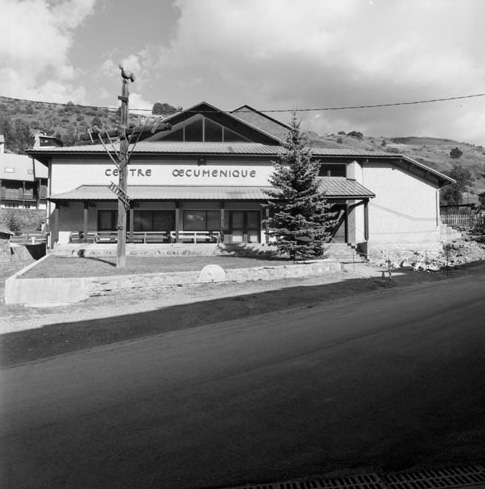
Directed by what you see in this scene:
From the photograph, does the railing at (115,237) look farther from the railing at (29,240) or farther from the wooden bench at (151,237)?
the railing at (29,240)

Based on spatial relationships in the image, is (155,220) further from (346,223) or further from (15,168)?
(15,168)

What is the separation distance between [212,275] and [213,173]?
14.5m

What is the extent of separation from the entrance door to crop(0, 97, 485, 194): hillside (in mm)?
67299

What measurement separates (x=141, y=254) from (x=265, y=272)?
9718 mm

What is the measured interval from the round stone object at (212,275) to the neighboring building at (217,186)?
10799 millimetres

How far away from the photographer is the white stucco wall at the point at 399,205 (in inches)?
1216

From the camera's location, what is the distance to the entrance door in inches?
1131

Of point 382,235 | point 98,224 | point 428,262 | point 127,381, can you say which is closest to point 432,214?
point 382,235

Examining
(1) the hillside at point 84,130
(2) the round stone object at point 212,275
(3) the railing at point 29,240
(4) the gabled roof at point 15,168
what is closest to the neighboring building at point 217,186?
(3) the railing at point 29,240

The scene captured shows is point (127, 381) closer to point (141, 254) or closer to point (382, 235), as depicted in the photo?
point (141, 254)

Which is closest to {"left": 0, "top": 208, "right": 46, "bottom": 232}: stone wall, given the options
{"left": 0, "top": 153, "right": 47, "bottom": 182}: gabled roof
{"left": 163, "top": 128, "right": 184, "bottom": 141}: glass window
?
{"left": 0, "top": 153, "right": 47, "bottom": 182}: gabled roof

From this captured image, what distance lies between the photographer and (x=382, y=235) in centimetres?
3080

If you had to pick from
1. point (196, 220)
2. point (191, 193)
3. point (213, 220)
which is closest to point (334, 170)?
point (213, 220)

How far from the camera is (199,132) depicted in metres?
30.1
